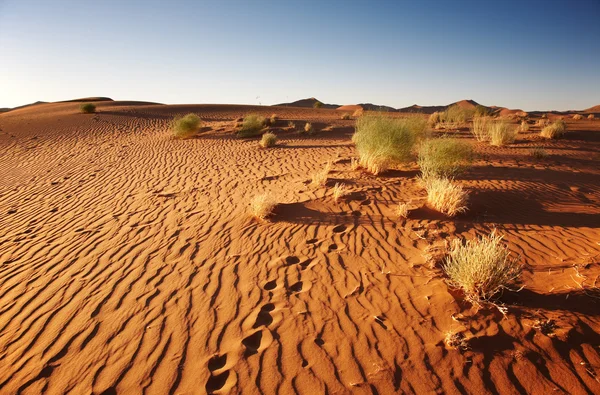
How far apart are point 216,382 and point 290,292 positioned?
4.06ft

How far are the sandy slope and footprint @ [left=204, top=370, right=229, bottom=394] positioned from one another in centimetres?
1

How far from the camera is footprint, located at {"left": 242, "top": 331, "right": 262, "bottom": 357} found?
2.82m

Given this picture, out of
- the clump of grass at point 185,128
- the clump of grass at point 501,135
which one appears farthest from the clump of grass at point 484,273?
the clump of grass at point 185,128

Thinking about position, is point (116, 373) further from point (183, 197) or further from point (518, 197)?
point (518, 197)

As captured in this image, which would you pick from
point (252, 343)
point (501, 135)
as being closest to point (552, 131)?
point (501, 135)

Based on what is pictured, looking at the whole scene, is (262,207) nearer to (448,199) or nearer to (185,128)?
(448,199)

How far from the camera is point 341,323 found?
308 cm

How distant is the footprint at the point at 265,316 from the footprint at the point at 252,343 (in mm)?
110

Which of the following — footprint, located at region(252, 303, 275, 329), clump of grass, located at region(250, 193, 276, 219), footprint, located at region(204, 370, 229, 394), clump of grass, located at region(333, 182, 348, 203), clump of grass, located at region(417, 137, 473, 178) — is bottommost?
footprint, located at region(204, 370, 229, 394)

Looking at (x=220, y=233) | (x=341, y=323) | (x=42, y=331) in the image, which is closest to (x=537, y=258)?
(x=341, y=323)

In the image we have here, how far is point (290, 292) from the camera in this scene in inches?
141

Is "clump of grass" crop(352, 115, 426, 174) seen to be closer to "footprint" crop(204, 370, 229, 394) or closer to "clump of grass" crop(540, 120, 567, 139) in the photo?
"footprint" crop(204, 370, 229, 394)

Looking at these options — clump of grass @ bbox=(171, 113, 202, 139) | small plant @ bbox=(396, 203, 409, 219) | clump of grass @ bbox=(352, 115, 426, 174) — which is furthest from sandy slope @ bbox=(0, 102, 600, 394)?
clump of grass @ bbox=(171, 113, 202, 139)

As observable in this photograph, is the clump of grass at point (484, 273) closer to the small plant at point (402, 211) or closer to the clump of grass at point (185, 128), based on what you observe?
the small plant at point (402, 211)
